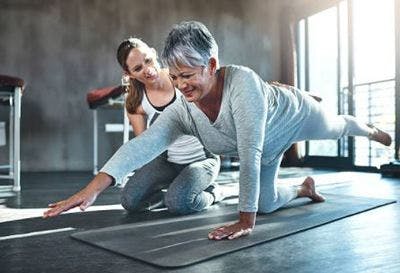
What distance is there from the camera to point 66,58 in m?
4.50

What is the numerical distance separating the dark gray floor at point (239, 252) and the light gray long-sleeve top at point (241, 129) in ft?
0.68

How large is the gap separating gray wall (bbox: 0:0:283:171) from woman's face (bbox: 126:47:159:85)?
2.87 metres

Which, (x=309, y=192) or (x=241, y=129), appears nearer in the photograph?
(x=241, y=129)

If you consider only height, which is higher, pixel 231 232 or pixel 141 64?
pixel 141 64

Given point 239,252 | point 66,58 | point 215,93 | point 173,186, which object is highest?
point 66,58

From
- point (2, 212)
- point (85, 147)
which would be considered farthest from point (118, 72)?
point (2, 212)

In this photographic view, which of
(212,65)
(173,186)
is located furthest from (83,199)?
(173,186)

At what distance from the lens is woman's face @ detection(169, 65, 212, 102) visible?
123 cm

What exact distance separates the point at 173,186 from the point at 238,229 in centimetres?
54

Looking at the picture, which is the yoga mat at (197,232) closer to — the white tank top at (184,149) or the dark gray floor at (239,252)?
the dark gray floor at (239,252)

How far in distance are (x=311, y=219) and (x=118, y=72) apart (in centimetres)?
348

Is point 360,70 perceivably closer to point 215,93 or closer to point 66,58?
point 66,58

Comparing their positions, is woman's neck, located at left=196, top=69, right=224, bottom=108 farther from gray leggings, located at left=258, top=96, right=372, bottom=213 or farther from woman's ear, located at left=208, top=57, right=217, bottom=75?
gray leggings, located at left=258, top=96, right=372, bottom=213

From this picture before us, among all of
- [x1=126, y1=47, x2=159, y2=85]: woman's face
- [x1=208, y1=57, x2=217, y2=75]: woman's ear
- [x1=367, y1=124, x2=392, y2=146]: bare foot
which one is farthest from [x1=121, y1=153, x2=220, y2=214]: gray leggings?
[x1=367, y1=124, x2=392, y2=146]: bare foot
